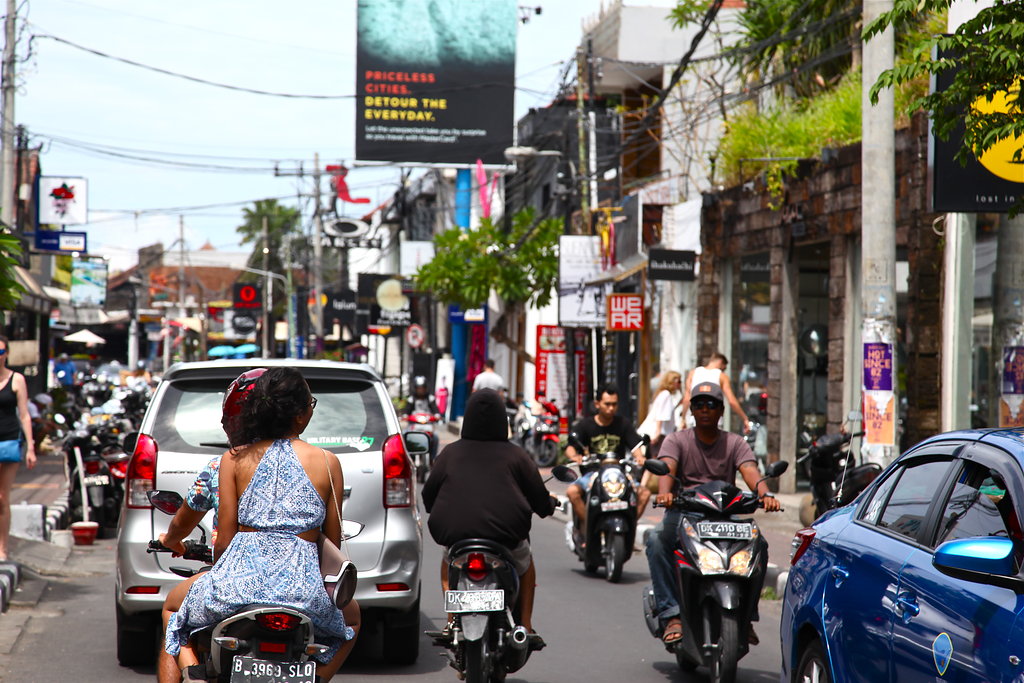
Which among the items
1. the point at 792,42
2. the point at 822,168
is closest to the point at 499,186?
the point at 792,42

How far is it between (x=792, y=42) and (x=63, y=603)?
46.1 feet

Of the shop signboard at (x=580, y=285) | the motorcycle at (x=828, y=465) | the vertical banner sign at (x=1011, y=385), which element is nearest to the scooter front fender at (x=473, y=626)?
the motorcycle at (x=828, y=465)

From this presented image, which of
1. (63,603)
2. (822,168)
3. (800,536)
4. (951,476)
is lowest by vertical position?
(63,603)

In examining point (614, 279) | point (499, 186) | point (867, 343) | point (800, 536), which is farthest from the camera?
point (499, 186)

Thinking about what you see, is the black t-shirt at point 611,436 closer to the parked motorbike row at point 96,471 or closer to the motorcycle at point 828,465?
the motorcycle at point 828,465

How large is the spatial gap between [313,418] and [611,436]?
4.93m

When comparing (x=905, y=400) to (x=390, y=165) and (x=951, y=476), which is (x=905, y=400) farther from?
(x=390, y=165)

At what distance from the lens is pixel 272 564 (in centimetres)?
443

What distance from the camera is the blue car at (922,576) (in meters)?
3.88

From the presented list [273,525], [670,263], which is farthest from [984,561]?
[670,263]

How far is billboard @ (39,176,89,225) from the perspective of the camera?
1152 inches

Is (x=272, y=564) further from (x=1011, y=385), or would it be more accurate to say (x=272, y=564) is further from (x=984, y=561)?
(x=1011, y=385)

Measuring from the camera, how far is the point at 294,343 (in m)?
78.5

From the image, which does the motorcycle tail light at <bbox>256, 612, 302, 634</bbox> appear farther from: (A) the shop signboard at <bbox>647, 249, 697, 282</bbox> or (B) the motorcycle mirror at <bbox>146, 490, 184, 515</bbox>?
(A) the shop signboard at <bbox>647, 249, 697, 282</bbox>
